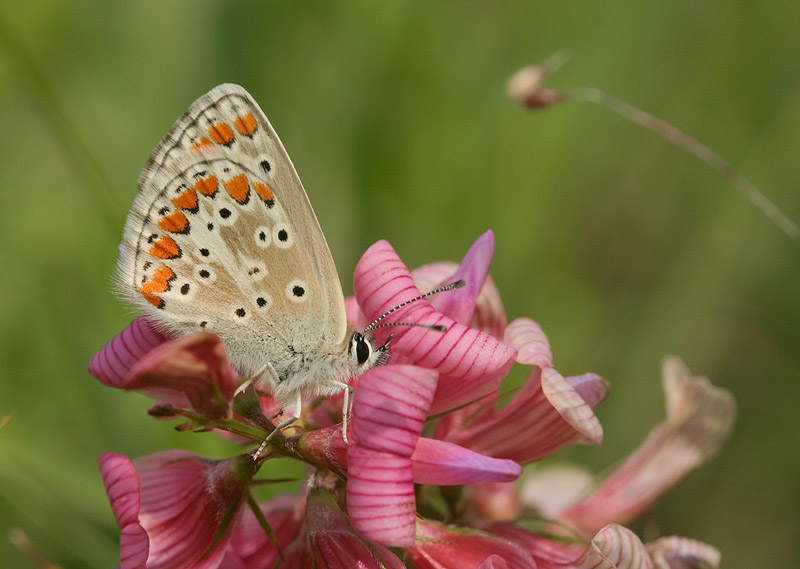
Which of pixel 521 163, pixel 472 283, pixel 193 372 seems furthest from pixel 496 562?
pixel 521 163

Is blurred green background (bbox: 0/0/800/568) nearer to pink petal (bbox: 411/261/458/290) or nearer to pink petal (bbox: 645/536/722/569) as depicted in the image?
pink petal (bbox: 411/261/458/290)

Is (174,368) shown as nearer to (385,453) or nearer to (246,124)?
(385,453)

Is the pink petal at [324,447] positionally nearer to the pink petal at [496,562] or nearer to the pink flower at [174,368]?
the pink flower at [174,368]

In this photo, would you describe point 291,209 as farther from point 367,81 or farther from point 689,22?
point 689,22

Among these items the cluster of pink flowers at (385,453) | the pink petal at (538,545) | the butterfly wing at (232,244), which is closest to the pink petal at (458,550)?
the cluster of pink flowers at (385,453)

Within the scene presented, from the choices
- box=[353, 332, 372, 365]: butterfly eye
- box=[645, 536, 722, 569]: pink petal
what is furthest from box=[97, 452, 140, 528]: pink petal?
box=[645, 536, 722, 569]: pink petal

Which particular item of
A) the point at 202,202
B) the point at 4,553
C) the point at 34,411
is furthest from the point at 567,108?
the point at 4,553
